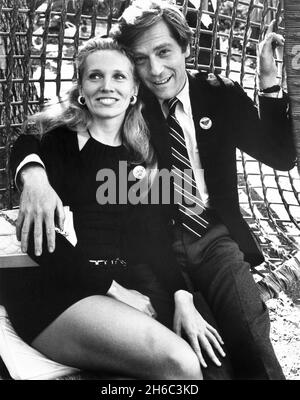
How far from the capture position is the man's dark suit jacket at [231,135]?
1.43 metres

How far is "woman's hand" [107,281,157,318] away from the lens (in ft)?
4.29

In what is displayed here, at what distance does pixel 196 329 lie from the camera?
1308 mm

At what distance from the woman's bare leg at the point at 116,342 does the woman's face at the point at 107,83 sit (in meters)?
0.43

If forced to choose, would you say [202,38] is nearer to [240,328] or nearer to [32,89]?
[32,89]

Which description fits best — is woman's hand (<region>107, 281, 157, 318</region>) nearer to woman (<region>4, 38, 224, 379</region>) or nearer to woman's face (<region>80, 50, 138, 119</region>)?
woman (<region>4, 38, 224, 379</region>)

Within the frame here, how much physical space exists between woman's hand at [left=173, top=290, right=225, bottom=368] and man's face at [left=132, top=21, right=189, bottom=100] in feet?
1.63

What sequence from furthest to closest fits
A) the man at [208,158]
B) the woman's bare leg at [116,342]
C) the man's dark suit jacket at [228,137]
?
the man's dark suit jacket at [228,137] → the man at [208,158] → the woman's bare leg at [116,342]

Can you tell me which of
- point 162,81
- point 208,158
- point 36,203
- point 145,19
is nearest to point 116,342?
point 36,203

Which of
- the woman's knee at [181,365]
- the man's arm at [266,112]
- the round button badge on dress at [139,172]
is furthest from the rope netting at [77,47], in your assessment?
the woman's knee at [181,365]

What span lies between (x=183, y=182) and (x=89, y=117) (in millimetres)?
275

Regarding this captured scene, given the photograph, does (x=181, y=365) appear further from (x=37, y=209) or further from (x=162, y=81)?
Answer: (x=162, y=81)

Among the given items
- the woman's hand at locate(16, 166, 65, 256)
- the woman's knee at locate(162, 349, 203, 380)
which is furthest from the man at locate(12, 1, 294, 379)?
the woman's knee at locate(162, 349, 203, 380)

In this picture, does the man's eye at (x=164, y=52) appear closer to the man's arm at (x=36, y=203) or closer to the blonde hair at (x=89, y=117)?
the blonde hair at (x=89, y=117)
